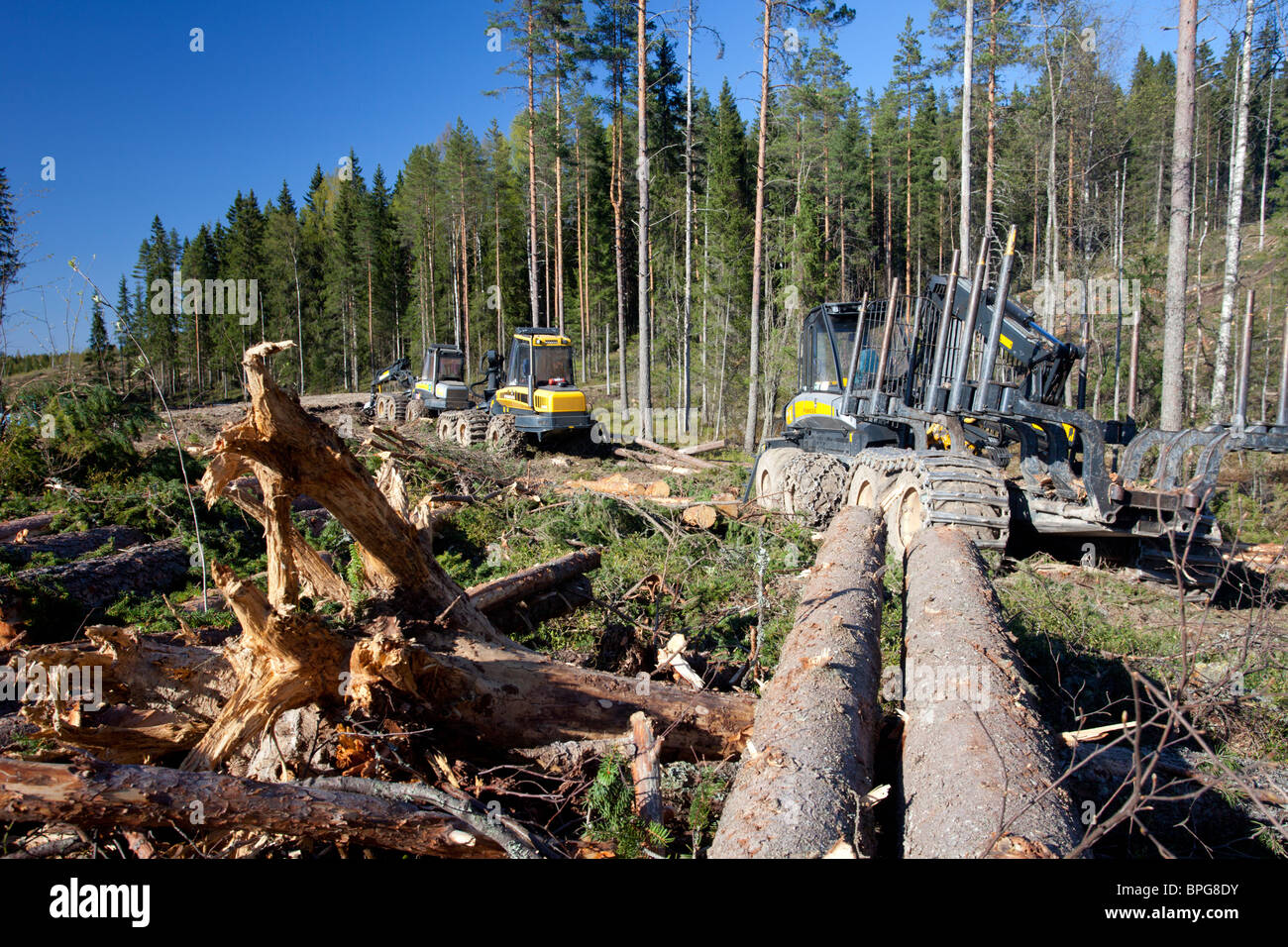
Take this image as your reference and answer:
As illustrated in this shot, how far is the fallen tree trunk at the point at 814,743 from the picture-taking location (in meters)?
2.49

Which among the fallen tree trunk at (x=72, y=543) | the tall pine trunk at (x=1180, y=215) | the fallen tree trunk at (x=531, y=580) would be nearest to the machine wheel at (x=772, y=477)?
the fallen tree trunk at (x=531, y=580)

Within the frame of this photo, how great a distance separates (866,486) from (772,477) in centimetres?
215

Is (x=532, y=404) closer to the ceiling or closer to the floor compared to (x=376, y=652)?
closer to the ceiling

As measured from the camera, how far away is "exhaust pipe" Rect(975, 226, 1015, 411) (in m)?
6.18

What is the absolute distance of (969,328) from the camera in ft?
21.9

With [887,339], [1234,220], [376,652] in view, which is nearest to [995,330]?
[887,339]

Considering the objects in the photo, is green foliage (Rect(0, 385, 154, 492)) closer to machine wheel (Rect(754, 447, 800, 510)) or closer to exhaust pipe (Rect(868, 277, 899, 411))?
machine wheel (Rect(754, 447, 800, 510))

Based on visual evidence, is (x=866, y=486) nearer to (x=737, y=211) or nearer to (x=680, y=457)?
(x=680, y=457)

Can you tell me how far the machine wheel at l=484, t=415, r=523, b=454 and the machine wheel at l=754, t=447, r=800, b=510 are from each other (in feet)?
19.3

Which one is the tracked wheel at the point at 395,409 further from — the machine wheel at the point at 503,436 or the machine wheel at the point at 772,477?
the machine wheel at the point at 772,477

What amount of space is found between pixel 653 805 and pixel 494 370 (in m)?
15.8

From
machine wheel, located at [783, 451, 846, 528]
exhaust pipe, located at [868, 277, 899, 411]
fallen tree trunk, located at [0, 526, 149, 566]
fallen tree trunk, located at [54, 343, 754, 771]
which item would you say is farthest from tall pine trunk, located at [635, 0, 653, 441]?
fallen tree trunk, located at [54, 343, 754, 771]
